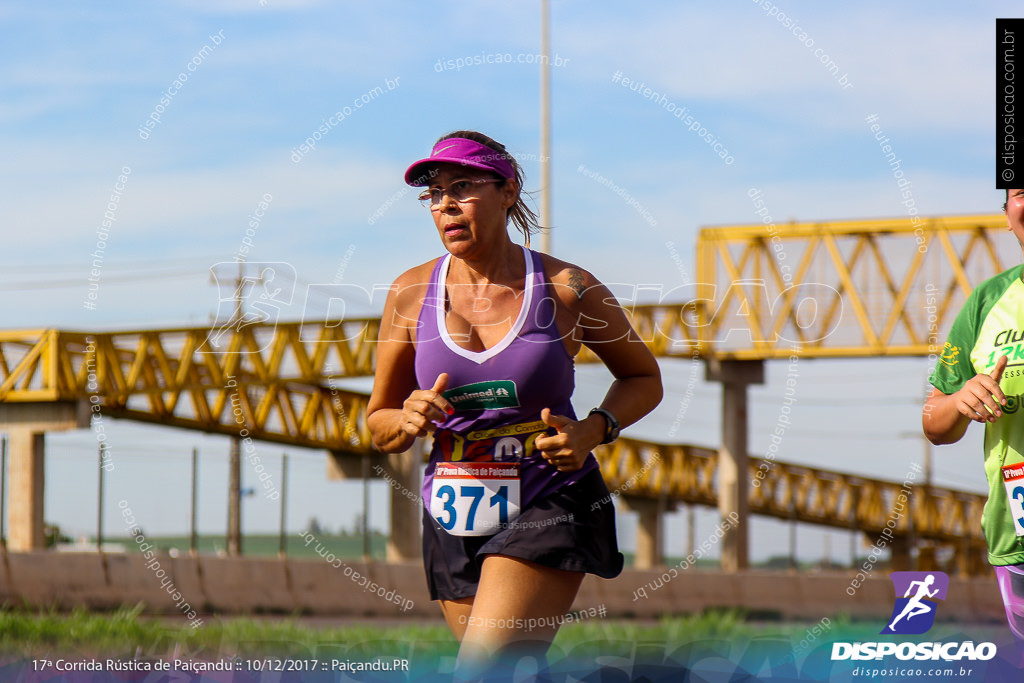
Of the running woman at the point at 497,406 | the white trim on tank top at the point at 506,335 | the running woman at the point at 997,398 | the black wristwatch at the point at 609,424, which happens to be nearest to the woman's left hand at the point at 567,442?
the running woman at the point at 497,406

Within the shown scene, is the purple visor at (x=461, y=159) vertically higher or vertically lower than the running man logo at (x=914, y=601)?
higher

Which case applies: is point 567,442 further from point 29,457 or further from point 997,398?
point 29,457

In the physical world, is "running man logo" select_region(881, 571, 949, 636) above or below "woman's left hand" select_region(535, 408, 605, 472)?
below

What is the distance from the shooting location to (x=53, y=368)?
24.4 meters

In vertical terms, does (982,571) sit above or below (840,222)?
below

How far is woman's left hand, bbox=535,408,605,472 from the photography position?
14.8 feet

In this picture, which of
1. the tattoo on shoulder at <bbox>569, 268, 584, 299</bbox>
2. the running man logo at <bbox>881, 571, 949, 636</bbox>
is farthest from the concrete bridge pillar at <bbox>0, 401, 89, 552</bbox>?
the running man logo at <bbox>881, 571, 949, 636</bbox>

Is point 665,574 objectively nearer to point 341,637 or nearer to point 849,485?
point 341,637

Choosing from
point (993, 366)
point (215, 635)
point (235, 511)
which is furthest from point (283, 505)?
point (993, 366)

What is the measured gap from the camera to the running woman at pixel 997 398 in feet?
14.4

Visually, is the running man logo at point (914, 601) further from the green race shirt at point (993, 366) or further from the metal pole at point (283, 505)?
the metal pole at point (283, 505)

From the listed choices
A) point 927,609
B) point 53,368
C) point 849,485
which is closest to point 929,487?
point 849,485

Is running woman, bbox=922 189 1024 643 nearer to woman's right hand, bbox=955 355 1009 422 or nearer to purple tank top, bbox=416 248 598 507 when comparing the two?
woman's right hand, bbox=955 355 1009 422

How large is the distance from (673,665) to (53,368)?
845 inches
